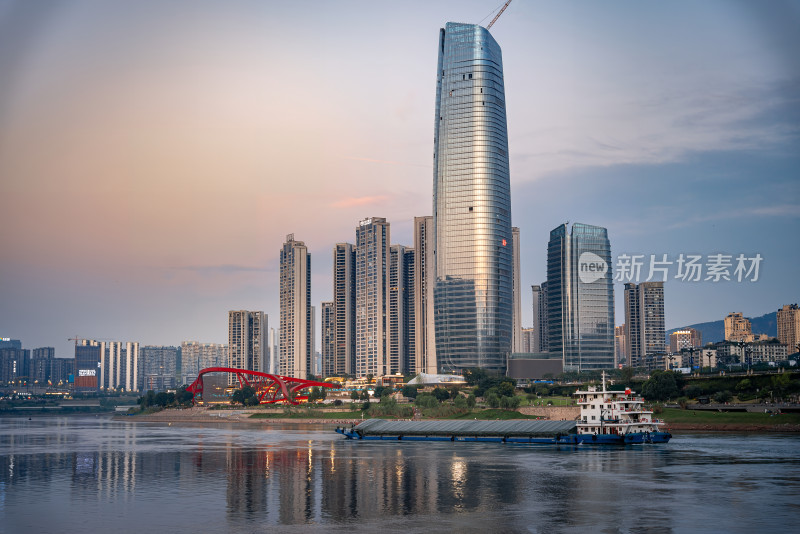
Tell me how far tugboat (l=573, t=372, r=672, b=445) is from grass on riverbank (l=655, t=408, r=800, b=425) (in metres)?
31.7

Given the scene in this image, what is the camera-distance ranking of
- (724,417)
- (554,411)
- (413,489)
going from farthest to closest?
(554,411), (724,417), (413,489)

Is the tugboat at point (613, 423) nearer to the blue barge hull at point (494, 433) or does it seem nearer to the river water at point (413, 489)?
the blue barge hull at point (494, 433)

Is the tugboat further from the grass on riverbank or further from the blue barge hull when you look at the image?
the grass on riverbank

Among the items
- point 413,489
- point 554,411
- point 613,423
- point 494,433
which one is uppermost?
point 613,423

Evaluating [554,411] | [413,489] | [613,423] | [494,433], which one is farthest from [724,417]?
[413,489]

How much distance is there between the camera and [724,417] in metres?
137

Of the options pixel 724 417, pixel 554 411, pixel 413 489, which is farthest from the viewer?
pixel 554 411

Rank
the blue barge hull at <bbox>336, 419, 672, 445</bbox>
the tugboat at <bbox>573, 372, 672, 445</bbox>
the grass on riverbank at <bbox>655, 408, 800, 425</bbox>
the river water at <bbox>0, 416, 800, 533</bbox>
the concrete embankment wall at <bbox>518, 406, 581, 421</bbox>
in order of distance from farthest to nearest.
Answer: the concrete embankment wall at <bbox>518, 406, 581, 421</bbox>, the grass on riverbank at <bbox>655, 408, 800, 425</bbox>, the blue barge hull at <bbox>336, 419, 672, 445</bbox>, the tugboat at <bbox>573, 372, 672, 445</bbox>, the river water at <bbox>0, 416, 800, 533</bbox>

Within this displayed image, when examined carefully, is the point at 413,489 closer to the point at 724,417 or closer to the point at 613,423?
the point at 613,423

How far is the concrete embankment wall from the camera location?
6373 inches

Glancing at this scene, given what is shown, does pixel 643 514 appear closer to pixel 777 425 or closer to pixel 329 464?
pixel 329 464

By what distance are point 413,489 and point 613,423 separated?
2054 inches

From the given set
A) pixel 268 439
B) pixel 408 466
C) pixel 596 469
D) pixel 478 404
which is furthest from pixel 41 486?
pixel 478 404

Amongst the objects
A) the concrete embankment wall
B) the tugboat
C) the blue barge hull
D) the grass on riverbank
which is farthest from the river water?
the concrete embankment wall
